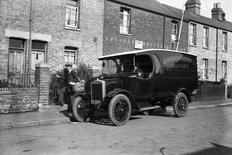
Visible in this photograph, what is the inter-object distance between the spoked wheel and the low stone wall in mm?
2416

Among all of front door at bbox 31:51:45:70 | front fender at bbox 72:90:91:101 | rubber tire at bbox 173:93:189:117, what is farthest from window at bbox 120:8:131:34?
front fender at bbox 72:90:91:101

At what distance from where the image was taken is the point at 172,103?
10508 millimetres

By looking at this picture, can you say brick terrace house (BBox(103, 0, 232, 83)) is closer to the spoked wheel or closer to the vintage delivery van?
the vintage delivery van

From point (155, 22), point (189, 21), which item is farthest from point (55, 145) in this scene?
point (189, 21)

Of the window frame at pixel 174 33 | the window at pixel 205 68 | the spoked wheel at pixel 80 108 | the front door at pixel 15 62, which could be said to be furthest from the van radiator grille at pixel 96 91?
the window at pixel 205 68

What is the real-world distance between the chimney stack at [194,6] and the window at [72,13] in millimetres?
16208

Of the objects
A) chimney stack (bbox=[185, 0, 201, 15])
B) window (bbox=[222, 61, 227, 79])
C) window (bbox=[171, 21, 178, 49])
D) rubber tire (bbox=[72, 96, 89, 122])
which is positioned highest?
chimney stack (bbox=[185, 0, 201, 15])

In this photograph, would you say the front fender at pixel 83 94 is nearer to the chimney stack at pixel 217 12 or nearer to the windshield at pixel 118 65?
the windshield at pixel 118 65

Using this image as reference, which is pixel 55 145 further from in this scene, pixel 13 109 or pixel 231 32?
pixel 231 32

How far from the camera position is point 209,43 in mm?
27047

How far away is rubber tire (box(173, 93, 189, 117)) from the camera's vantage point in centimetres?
1044

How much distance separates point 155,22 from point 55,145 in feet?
56.3

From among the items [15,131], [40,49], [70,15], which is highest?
[70,15]

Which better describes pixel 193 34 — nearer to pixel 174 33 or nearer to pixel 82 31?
pixel 174 33
